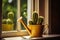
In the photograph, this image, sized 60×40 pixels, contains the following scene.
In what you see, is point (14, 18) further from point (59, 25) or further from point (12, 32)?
point (59, 25)

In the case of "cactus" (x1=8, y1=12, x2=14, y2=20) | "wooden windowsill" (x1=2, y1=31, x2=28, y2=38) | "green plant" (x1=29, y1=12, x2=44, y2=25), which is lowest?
"wooden windowsill" (x1=2, y1=31, x2=28, y2=38)

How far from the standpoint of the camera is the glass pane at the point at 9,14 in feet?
5.59

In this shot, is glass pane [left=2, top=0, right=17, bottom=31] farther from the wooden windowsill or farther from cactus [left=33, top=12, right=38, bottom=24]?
cactus [left=33, top=12, right=38, bottom=24]

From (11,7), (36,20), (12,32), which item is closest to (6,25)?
(12,32)

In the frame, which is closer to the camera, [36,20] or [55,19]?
[36,20]

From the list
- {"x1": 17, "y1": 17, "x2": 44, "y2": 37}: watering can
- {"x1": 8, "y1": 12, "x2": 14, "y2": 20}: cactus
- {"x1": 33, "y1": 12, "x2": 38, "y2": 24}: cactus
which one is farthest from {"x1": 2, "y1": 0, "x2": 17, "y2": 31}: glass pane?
{"x1": 33, "y1": 12, "x2": 38, "y2": 24}: cactus

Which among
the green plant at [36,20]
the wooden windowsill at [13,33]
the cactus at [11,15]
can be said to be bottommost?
the wooden windowsill at [13,33]

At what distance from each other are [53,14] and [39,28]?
297mm

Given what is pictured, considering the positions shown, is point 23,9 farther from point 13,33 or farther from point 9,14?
point 13,33

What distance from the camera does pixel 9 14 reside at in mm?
1730

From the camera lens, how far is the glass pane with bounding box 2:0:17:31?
1704mm

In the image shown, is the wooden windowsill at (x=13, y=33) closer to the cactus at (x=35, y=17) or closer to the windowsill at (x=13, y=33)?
the windowsill at (x=13, y=33)

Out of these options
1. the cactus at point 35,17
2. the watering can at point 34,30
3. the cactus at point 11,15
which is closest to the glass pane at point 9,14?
the cactus at point 11,15

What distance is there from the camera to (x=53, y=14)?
5.94 feet
